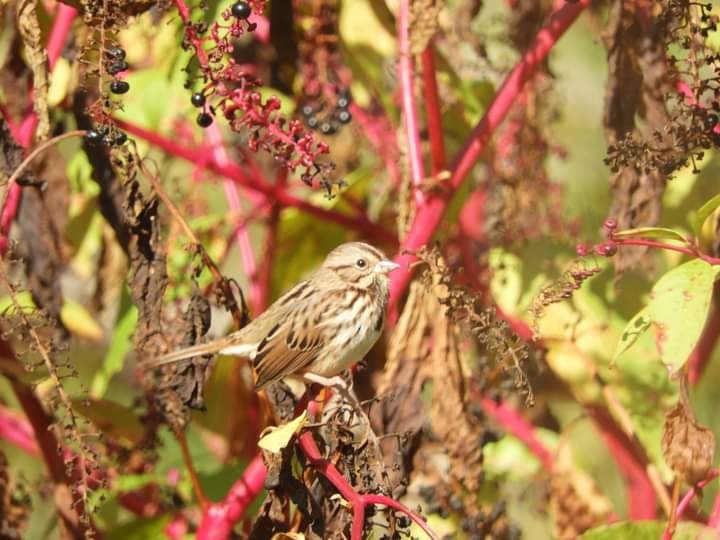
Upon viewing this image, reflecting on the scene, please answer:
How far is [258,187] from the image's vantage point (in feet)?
10.2

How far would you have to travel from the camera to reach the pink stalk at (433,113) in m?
2.60

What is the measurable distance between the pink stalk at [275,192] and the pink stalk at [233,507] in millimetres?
881

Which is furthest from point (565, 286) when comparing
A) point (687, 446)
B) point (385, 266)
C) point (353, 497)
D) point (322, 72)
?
point (322, 72)

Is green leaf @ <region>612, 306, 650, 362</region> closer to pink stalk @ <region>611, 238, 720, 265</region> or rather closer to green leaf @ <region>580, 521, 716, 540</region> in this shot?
pink stalk @ <region>611, 238, 720, 265</region>

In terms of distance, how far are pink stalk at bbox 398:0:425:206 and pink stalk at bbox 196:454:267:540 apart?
64cm

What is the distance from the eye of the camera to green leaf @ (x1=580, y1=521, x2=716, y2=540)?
2.16m

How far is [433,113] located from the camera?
Result: 2.62 metres

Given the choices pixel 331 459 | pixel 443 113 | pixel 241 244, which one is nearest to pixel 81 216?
pixel 241 244

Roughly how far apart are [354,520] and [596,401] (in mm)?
1080

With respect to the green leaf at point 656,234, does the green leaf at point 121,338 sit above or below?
below

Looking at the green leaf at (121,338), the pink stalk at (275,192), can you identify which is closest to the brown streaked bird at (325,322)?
the pink stalk at (275,192)

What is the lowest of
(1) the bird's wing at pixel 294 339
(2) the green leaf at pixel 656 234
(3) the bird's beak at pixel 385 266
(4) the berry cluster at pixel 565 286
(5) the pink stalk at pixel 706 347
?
(1) the bird's wing at pixel 294 339

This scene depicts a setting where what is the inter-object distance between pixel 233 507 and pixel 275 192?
3.12 feet

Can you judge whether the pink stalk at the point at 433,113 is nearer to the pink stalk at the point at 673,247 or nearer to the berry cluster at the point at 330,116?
the berry cluster at the point at 330,116
